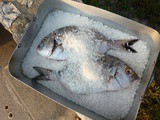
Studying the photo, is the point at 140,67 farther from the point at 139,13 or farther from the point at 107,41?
the point at 139,13

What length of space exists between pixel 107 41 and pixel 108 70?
1.00ft

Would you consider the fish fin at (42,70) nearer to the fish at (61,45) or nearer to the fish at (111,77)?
the fish at (111,77)

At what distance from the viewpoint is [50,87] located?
2711 mm

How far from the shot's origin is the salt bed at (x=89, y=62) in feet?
8.55

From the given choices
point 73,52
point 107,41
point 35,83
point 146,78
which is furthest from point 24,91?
point 146,78

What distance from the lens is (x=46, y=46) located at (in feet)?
9.09

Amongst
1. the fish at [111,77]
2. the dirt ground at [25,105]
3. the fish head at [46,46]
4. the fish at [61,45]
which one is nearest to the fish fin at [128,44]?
the fish at [61,45]

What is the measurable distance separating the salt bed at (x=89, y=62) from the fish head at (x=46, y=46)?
0.23ft

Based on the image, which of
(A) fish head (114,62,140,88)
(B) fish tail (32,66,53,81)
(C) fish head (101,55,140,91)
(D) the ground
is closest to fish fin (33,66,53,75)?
(B) fish tail (32,66,53,81)

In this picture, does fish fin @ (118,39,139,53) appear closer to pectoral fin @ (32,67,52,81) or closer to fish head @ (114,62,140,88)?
fish head @ (114,62,140,88)

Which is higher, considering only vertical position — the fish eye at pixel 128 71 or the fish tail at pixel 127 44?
the fish tail at pixel 127 44

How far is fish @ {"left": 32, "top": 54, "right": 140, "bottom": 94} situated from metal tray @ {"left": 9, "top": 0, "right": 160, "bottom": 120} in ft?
0.33

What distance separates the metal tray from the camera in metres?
2.56

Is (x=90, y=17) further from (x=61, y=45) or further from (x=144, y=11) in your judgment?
(x=144, y=11)
